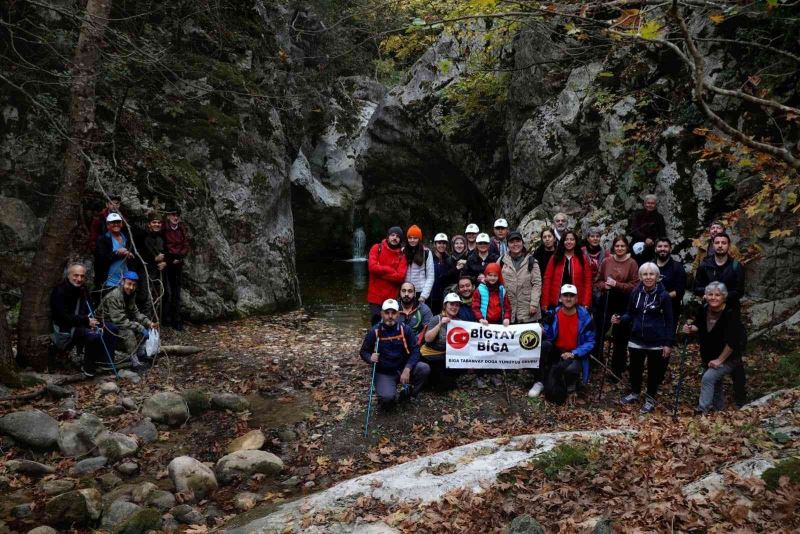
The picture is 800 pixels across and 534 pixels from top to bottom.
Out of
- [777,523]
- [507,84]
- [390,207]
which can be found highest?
[507,84]

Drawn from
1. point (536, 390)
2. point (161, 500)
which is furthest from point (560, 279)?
point (161, 500)

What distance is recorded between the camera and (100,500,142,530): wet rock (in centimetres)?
604

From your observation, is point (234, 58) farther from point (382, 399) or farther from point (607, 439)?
point (607, 439)

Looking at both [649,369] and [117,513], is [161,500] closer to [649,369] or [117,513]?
[117,513]

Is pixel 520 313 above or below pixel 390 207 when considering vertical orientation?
below

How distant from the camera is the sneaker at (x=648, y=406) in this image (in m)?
8.57

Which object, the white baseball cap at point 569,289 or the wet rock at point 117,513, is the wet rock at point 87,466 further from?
the white baseball cap at point 569,289

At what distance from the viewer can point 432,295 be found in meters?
10.7

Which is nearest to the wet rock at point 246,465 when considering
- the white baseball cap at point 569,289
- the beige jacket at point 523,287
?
the beige jacket at point 523,287

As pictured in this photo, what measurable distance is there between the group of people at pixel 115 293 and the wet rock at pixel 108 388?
545 millimetres

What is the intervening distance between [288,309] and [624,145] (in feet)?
33.8

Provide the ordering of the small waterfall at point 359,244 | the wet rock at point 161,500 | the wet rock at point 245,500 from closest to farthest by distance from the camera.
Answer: the wet rock at point 161,500 → the wet rock at point 245,500 → the small waterfall at point 359,244

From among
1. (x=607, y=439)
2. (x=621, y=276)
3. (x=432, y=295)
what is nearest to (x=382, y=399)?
(x=432, y=295)

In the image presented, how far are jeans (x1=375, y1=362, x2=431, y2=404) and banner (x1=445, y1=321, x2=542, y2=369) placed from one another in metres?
0.57
